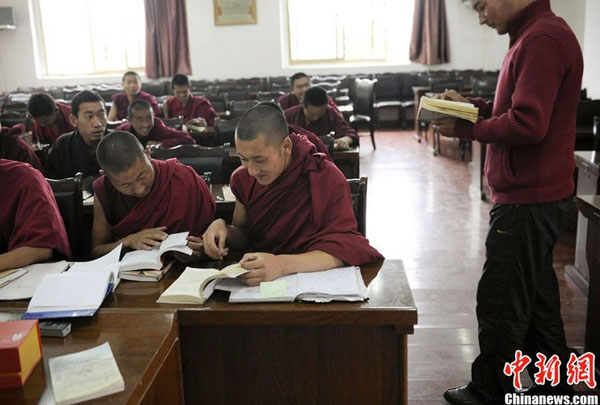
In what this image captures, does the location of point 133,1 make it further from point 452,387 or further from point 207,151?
point 452,387

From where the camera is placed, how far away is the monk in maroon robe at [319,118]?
178 inches

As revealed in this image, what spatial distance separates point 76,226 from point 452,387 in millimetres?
1508

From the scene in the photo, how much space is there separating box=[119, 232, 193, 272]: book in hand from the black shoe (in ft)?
3.48

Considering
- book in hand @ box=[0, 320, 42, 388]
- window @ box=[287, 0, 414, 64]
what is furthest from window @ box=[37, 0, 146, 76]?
book in hand @ box=[0, 320, 42, 388]

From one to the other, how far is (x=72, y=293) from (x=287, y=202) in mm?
708

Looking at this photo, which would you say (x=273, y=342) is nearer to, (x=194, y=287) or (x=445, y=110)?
(x=194, y=287)

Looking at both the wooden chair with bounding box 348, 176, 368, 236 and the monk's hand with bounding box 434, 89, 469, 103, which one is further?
the wooden chair with bounding box 348, 176, 368, 236

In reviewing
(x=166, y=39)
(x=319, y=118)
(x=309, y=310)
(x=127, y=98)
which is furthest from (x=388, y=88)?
(x=309, y=310)

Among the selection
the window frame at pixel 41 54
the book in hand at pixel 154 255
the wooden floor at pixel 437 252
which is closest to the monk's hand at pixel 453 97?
the book in hand at pixel 154 255

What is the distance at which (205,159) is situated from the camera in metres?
2.93

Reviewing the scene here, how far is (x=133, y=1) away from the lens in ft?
34.0

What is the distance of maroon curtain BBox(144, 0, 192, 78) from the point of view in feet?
33.1

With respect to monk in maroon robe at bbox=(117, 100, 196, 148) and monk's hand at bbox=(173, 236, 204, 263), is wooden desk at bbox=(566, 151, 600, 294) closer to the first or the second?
monk's hand at bbox=(173, 236, 204, 263)

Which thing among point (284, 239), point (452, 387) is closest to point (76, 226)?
point (284, 239)
